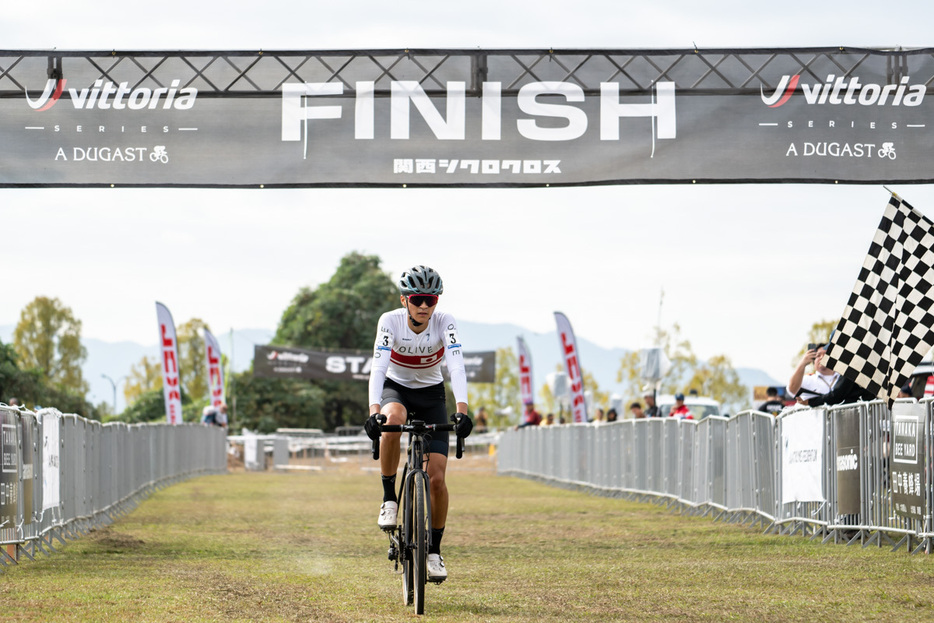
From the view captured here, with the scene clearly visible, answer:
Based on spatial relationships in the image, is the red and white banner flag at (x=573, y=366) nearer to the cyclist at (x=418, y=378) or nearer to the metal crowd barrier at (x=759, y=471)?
the metal crowd barrier at (x=759, y=471)

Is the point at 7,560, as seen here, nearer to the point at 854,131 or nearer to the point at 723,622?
the point at 723,622

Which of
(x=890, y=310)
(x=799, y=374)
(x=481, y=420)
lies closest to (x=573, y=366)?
(x=481, y=420)

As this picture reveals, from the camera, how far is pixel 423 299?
316 inches

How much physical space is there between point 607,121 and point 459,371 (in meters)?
5.45

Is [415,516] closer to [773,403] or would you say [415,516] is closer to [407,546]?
[407,546]

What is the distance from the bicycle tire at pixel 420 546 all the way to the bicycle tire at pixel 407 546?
112mm

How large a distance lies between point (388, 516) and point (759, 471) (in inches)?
284

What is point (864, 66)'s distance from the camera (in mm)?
12820

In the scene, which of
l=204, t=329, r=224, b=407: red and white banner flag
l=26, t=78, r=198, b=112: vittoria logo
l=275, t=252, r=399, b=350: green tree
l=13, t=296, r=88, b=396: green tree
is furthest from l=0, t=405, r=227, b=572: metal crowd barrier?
l=13, t=296, r=88, b=396: green tree

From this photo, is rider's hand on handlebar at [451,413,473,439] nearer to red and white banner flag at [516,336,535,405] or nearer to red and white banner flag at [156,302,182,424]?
red and white banner flag at [156,302,182,424]

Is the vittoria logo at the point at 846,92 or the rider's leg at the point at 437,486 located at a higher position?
the vittoria logo at the point at 846,92

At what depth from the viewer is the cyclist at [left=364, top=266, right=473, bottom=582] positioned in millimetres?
7980

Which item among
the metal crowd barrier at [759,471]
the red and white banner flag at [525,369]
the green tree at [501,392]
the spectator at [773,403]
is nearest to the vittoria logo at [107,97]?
the metal crowd barrier at [759,471]

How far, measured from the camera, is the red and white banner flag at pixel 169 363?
33844 mm
